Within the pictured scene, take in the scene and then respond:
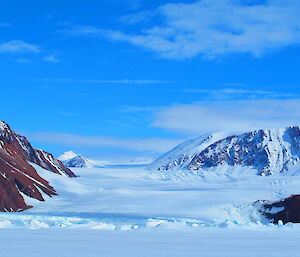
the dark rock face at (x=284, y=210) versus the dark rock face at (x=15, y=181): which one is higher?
the dark rock face at (x=15, y=181)

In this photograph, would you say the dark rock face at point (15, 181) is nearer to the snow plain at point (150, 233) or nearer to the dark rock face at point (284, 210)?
the snow plain at point (150, 233)

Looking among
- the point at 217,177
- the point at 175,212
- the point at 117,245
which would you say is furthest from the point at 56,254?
the point at 217,177

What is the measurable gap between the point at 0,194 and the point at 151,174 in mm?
66518

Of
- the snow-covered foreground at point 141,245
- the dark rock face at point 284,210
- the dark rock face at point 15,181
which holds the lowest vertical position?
the snow-covered foreground at point 141,245

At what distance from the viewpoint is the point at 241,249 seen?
1295 cm

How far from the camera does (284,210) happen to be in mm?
43312

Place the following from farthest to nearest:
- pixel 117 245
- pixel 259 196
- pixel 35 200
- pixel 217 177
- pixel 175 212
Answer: pixel 217 177 → pixel 259 196 → pixel 35 200 → pixel 175 212 → pixel 117 245

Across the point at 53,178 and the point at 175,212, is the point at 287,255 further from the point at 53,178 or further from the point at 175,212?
the point at 53,178

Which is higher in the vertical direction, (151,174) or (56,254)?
(151,174)

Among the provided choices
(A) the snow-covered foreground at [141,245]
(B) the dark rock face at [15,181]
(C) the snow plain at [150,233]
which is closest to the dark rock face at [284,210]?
(C) the snow plain at [150,233]

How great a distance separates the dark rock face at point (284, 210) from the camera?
42.3m

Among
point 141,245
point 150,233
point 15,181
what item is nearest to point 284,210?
point 15,181

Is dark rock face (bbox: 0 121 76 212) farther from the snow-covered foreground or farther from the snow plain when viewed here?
the snow-covered foreground

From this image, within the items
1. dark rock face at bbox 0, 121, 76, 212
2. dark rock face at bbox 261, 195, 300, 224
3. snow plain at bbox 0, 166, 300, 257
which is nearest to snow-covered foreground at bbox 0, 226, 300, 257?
snow plain at bbox 0, 166, 300, 257
